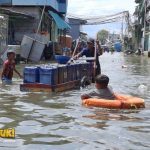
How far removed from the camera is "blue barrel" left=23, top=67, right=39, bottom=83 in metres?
13.9

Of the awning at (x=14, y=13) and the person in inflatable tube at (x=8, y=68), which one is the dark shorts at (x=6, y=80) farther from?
the awning at (x=14, y=13)

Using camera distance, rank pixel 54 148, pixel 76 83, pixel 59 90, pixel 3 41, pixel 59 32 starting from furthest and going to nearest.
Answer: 1. pixel 59 32
2. pixel 3 41
3. pixel 76 83
4. pixel 59 90
5. pixel 54 148

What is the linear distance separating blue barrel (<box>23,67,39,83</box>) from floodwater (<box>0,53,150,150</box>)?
1258 mm

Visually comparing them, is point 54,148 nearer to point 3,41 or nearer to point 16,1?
point 3,41

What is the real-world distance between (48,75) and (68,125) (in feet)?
16.7

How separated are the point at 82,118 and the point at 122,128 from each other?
49.1 inches

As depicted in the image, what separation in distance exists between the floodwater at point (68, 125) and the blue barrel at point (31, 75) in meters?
1.26

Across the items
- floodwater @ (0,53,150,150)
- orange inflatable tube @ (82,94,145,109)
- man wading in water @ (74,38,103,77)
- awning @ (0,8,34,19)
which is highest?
awning @ (0,8,34,19)

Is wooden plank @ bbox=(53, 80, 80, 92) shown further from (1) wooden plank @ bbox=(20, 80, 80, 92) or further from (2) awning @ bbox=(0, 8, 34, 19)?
(2) awning @ bbox=(0, 8, 34, 19)

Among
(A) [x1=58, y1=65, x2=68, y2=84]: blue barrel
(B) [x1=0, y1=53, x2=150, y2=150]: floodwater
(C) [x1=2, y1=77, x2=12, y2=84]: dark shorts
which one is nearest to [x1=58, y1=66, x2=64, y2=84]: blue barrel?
(A) [x1=58, y1=65, x2=68, y2=84]: blue barrel

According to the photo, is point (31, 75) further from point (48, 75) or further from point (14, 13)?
point (14, 13)

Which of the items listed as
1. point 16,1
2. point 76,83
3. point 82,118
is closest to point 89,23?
point 16,1

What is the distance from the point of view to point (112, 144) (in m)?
7.15

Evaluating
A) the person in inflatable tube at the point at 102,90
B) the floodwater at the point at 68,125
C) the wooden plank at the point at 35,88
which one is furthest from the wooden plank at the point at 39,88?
the person in inflatable tube at the point at 102,90
